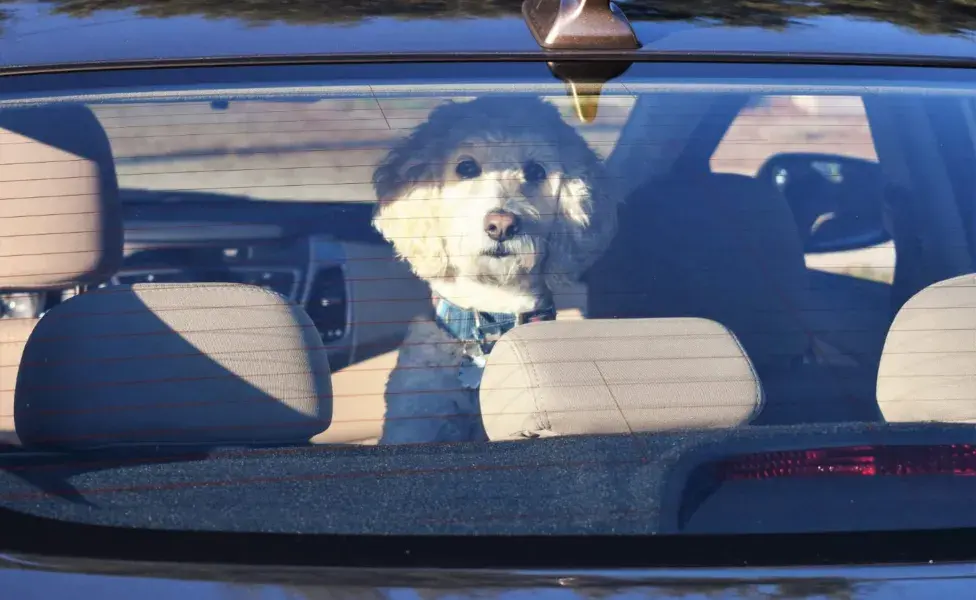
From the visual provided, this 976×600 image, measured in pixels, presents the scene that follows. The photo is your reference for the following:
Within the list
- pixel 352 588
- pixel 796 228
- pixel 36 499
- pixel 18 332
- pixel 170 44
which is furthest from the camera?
Answer: pixel 796 228

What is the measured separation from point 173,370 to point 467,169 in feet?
1.88

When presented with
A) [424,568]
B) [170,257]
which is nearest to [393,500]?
[424,568]

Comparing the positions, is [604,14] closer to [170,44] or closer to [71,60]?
[170,44]

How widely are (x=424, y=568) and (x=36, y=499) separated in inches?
18.9

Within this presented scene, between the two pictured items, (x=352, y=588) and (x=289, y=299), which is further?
(x=289, y=299)

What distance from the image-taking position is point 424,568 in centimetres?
107

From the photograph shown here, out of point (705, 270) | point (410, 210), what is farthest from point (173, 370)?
point (705, 270)

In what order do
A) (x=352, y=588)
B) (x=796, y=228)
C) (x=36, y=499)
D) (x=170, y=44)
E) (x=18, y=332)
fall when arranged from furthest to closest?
(x=796, y=228)
(x=170, y=44)
(x=18, y=332)
(x=36, y=499)
(x=352, y=588)

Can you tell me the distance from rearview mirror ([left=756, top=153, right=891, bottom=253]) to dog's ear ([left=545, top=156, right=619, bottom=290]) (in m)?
0.32

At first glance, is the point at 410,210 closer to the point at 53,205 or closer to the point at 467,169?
the point at 467,169

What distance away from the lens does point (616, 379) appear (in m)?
1.32

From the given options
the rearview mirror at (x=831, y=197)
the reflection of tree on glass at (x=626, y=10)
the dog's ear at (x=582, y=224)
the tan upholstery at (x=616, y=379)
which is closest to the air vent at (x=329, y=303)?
the tan upholstery at (x=616, y=379)

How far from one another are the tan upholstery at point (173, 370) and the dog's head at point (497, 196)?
0.80 feet

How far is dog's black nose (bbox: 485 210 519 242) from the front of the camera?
1.52 meters
